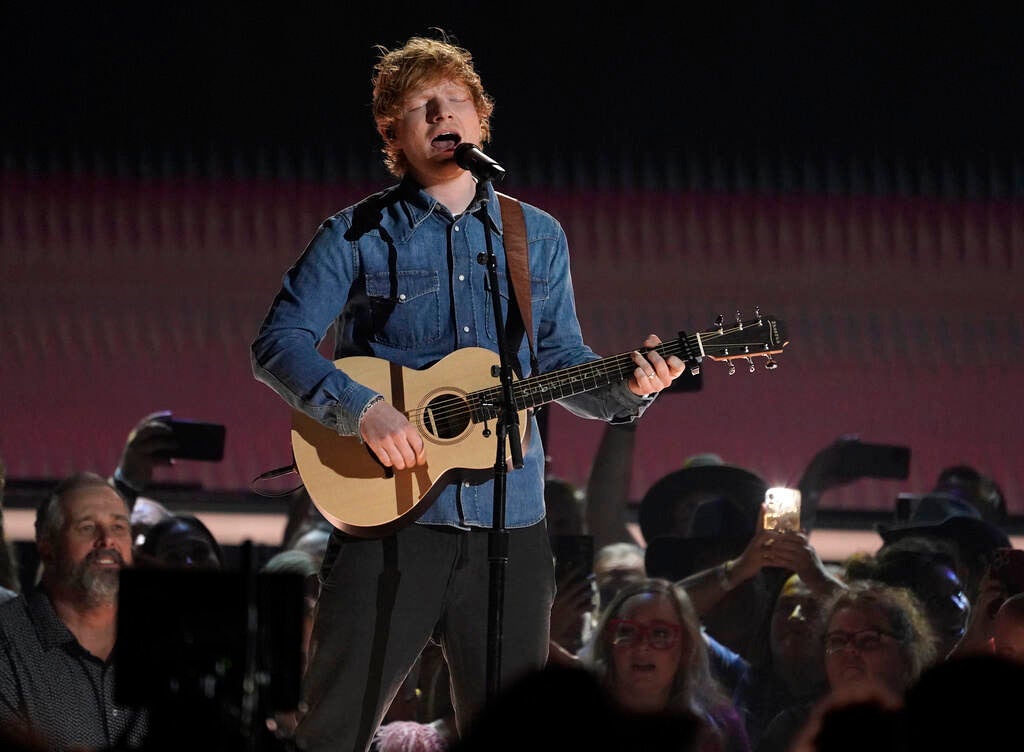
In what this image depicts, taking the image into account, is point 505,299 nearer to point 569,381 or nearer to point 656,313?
point 569,381

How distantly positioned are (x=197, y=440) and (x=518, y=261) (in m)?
3.68

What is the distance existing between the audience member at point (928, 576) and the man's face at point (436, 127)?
2.74 m

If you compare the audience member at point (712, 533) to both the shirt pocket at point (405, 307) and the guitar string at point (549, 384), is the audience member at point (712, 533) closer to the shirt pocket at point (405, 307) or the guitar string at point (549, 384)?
the guitar string at point (549, 384)

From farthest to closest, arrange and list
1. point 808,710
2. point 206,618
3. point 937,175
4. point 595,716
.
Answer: point 937,175 < point 808,710 < point 206,618 < point 595,716

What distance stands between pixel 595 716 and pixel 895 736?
1.33 feet

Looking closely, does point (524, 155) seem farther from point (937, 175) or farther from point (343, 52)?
point (937, 175)

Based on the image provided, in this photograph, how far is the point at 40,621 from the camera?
14.1 feet

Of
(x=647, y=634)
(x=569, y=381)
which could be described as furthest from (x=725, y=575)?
(x=569, y=381)

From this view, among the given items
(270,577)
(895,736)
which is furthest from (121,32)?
(895,736)

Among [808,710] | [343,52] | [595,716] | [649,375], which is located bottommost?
[808,710]

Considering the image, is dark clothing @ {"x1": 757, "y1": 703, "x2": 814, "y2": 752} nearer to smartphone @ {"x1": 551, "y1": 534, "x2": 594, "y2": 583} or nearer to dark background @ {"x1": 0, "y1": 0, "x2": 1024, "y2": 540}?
smartphone @ {"x1": 551, "y1": 534, "x2": 594, "y2": 583}

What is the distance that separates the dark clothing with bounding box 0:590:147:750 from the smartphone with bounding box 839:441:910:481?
3.90 metres

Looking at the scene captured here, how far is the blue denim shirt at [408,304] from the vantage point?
11.4ft

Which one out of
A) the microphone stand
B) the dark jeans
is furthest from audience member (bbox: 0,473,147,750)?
the microphone stand
